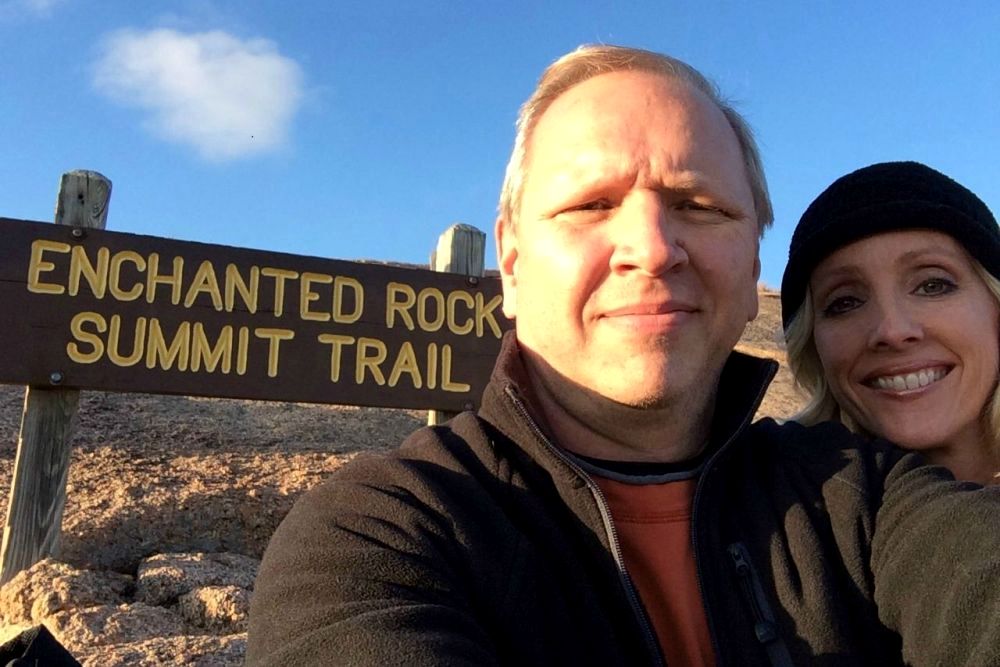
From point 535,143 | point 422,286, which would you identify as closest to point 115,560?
point 422,286

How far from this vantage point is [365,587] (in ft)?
3.77

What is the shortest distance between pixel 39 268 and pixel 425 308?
1.93m

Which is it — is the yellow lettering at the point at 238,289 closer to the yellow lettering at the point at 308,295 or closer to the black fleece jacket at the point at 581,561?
the yellow lettering at the point at 308,295

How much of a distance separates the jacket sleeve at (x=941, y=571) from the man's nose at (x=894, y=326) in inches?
29.5

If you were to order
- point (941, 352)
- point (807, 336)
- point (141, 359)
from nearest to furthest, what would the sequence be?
point (941, 352) < point (807, 336) < point (141, 359)

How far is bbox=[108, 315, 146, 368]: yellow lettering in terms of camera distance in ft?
13.6

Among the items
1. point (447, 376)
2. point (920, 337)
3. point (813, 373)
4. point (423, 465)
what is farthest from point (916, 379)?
point (447, 376)

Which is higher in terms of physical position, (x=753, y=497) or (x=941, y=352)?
(x=941, y=352)

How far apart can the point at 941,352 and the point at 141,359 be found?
3.55 meters

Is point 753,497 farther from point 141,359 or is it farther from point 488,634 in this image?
point 141,359

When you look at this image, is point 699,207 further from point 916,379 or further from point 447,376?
point 447,376

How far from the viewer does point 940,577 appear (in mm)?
A: 1350

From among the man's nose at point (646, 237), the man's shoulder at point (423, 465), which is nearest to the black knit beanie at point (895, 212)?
the man's nose at point (646, 237)

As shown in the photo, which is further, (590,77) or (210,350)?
(210,350)
